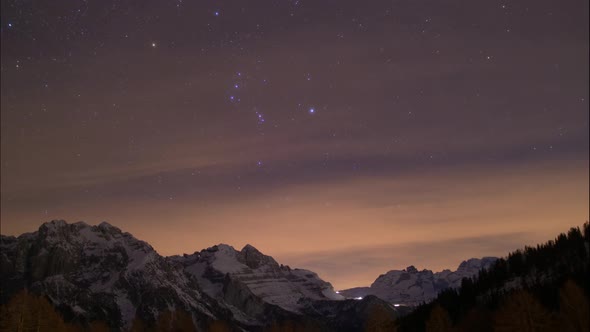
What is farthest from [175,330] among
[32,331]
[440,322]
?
[440,322]

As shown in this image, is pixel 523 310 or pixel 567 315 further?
pixel 567 315

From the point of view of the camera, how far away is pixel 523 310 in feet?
279

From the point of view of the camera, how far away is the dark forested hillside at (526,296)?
8794 centimetres

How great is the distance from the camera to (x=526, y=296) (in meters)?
86.1

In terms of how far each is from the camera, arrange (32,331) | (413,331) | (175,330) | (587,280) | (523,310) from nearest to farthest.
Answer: (523,310) → (32,331) → (587,280) → (413,331) → (175,330)

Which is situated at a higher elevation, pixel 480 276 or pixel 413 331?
pixel 480 276

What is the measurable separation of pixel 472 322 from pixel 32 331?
3145 inches

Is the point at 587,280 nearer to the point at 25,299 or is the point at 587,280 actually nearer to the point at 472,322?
the point at 472,322

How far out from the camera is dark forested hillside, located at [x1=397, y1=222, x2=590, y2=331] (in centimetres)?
8794

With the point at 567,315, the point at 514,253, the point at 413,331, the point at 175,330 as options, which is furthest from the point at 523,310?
the point at 175,330

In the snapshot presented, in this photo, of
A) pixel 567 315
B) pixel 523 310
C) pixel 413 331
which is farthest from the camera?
pixel 413 331

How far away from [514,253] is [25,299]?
123m

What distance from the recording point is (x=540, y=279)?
135 metres

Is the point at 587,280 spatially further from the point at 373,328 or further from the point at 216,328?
the point at 216,328
